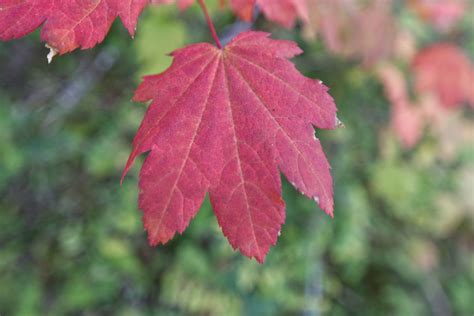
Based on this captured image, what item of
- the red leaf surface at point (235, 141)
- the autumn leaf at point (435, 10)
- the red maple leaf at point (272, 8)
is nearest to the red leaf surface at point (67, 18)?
the red leaf surface at point (235, 141)

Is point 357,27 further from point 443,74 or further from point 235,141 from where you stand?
point 235,141

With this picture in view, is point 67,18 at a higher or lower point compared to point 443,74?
higher

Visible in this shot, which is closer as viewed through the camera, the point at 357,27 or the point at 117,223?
the point at 357,27

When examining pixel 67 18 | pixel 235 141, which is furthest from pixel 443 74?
pixel 67 18

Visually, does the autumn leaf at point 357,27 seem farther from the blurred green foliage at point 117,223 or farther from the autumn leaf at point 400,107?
the blurred green foliage at point 117,223

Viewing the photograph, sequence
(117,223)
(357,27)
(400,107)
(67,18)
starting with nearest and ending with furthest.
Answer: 1. (67,18)
2. (357,27)
3. (117,223)
4. (400,107)

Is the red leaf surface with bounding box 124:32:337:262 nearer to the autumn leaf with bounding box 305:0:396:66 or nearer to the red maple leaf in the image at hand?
the red maple leaf

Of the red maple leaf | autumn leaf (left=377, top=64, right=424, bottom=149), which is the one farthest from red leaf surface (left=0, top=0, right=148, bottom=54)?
autumn leaf (left=377, top=64, right=424, bottom=149)
